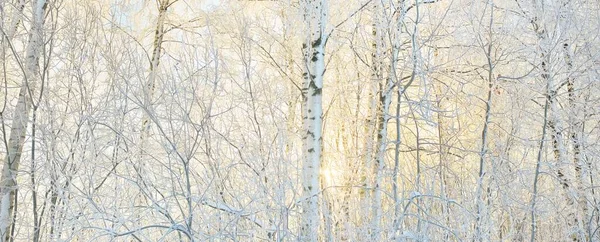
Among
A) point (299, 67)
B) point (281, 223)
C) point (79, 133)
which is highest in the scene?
→ point (299, 67)

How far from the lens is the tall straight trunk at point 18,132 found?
440 cm

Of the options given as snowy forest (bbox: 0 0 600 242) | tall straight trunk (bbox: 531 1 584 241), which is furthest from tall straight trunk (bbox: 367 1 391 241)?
tall straight trunk (bbox: 531 1 584 241)

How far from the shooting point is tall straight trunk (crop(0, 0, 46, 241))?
4398 millimetres

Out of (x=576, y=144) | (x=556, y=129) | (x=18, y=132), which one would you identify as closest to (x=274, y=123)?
(x=18, y=132)

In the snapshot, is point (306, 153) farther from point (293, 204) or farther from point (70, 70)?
point (70, 70)

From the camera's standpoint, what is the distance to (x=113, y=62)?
3.96 m

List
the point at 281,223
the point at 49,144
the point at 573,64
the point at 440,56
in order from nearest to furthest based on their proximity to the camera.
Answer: the point at 281,223, the point at 49,144, the point at 573,64, the point at 440,56

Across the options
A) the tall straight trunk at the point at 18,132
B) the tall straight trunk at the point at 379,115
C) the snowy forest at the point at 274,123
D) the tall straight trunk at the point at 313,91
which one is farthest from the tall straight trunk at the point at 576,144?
the tall straight trunk at the point at 18,132

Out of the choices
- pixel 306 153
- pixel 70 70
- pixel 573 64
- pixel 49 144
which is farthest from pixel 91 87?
pixel 573 64

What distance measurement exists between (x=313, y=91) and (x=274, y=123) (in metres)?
0.71

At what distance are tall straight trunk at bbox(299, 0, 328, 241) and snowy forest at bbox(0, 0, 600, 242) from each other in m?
0.02

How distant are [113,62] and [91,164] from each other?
2.97 ft

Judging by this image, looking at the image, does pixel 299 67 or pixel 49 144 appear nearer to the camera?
pixel 49 144

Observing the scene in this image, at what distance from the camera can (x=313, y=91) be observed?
5168 millimetres
